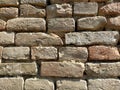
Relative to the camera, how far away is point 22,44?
2.37 m

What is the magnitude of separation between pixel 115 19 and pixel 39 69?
698mm

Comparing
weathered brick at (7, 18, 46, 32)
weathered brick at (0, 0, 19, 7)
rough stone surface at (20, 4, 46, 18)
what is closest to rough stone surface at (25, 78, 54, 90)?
weathered brick at (7, 18, 46, 32)

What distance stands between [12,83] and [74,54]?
513 millimetres

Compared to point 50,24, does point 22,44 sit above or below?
below

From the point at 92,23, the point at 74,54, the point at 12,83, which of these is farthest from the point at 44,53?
the point at 92,23

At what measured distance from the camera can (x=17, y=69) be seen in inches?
91.5

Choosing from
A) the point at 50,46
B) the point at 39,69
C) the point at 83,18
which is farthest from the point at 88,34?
the point at 39,69

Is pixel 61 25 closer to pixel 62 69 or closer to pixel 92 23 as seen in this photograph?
pixel 92 23

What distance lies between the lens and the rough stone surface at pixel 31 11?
242 centimetres

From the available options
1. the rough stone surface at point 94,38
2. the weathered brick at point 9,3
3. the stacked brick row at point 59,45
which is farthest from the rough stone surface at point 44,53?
the weathered brick at point 9,3

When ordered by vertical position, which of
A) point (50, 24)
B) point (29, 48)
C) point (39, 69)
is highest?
point (50, 24)

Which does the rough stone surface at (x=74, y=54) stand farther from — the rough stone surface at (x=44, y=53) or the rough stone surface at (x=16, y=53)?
the rough stone surface at (x=16, y=53)

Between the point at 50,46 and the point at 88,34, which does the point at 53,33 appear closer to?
the point at 50,46

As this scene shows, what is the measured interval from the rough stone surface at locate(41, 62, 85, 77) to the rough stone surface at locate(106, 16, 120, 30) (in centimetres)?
38
